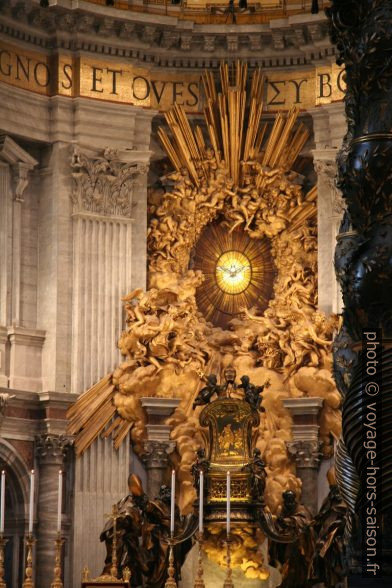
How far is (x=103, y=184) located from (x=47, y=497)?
16.0ft

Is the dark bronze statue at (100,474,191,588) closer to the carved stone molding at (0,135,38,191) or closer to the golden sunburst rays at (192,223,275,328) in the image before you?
the golden sunburst rays at (192,223,275,328)

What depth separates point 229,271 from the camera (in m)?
23.5

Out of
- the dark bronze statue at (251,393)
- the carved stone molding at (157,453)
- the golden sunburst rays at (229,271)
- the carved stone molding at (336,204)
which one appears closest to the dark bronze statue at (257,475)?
the dark bronze statue at (251,393)

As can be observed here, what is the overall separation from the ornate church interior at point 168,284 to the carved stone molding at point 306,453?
3cm

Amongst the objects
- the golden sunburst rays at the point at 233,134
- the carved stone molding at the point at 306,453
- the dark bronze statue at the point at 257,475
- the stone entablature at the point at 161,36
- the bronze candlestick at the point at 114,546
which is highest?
the stone entablature at the point at 161,36

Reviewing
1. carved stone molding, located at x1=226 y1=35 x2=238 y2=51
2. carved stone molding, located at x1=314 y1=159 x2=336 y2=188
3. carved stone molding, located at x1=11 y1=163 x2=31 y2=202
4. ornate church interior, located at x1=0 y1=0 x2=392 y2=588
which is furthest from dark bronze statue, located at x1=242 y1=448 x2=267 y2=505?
carved stone molding, located at x1=226 y1=35 x2=238 y2=51

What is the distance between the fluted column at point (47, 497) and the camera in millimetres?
21125

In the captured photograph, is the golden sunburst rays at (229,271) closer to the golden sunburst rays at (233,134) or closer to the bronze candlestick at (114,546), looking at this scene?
the golden sunburst rays at (233,134)

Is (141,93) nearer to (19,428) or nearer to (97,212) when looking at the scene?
(97,212)

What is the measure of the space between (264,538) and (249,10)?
8.44 meters

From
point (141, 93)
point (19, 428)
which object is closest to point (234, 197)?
point (141, 93)

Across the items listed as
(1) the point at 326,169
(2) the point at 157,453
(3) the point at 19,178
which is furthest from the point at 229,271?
(3) the point at 19,178

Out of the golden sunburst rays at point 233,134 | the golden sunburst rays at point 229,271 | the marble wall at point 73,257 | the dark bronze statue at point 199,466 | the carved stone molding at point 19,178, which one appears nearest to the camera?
the dark bronze statue at point 199,466

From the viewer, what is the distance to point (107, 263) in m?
22.4
